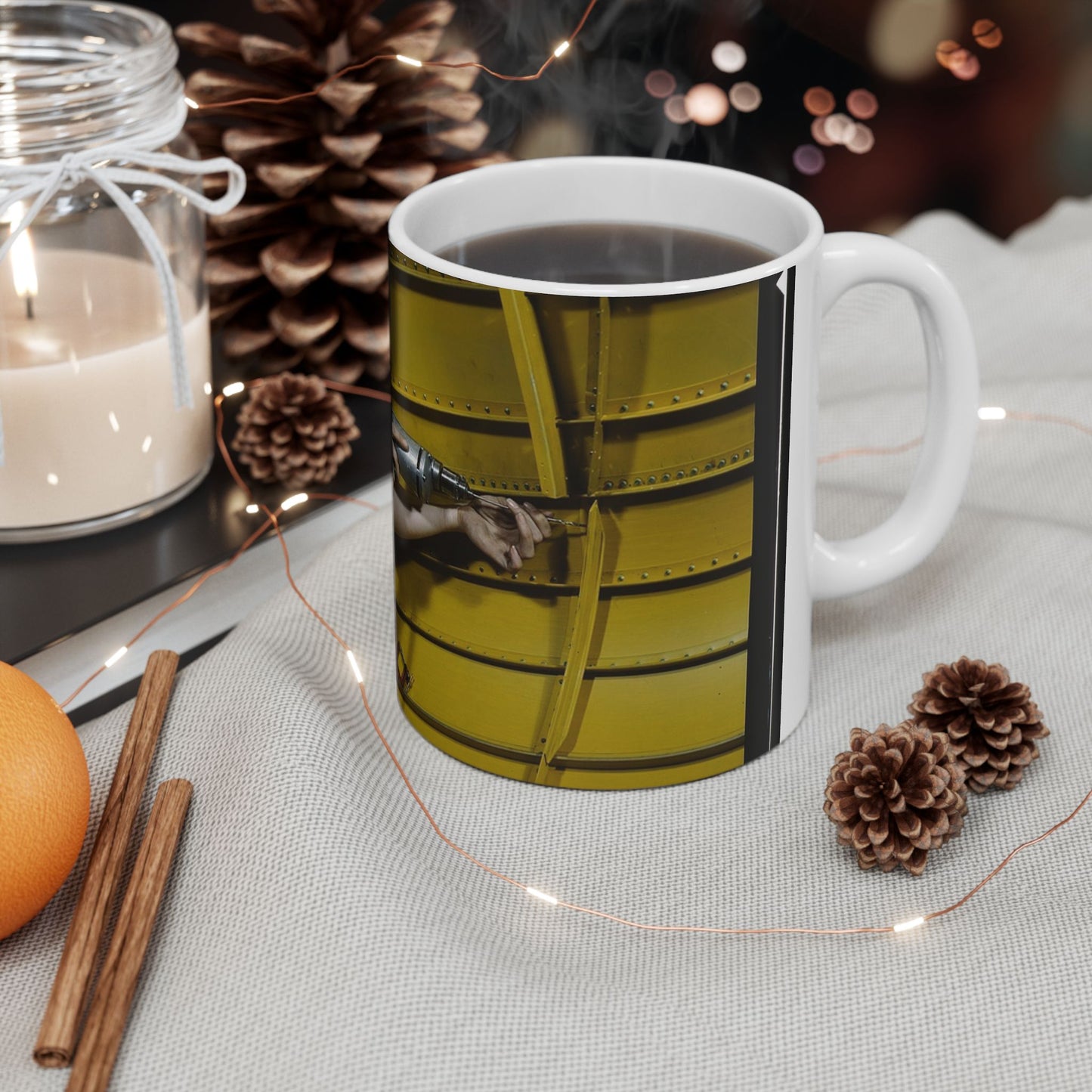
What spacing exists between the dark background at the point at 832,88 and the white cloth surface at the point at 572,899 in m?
0.45

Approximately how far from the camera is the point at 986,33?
1.09 metres

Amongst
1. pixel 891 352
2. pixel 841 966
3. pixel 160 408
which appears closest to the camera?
pixel 841 966

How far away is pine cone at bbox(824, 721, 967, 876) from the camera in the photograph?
1.60 ft

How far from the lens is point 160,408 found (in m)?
0.69

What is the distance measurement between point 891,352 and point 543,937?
0.58 meters

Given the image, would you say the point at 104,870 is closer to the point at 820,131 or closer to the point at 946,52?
the point at 820,131

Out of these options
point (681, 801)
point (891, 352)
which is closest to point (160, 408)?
point (681, 801)

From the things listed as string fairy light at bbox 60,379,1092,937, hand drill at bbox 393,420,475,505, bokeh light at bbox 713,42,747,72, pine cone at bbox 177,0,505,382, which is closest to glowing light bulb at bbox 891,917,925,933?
string fairy light at bbox 60,379,1092,937

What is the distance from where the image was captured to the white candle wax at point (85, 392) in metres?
0.65

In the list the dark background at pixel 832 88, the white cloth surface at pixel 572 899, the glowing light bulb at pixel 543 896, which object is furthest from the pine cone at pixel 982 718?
the dark background at pixel 832 88

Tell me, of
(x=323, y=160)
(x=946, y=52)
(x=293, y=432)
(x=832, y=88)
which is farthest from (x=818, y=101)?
(x=293, y=432)

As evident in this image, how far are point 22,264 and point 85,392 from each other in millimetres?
74

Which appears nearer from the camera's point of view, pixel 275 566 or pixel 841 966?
pixel 841 966

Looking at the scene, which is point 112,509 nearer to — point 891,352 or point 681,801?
point 681,801
